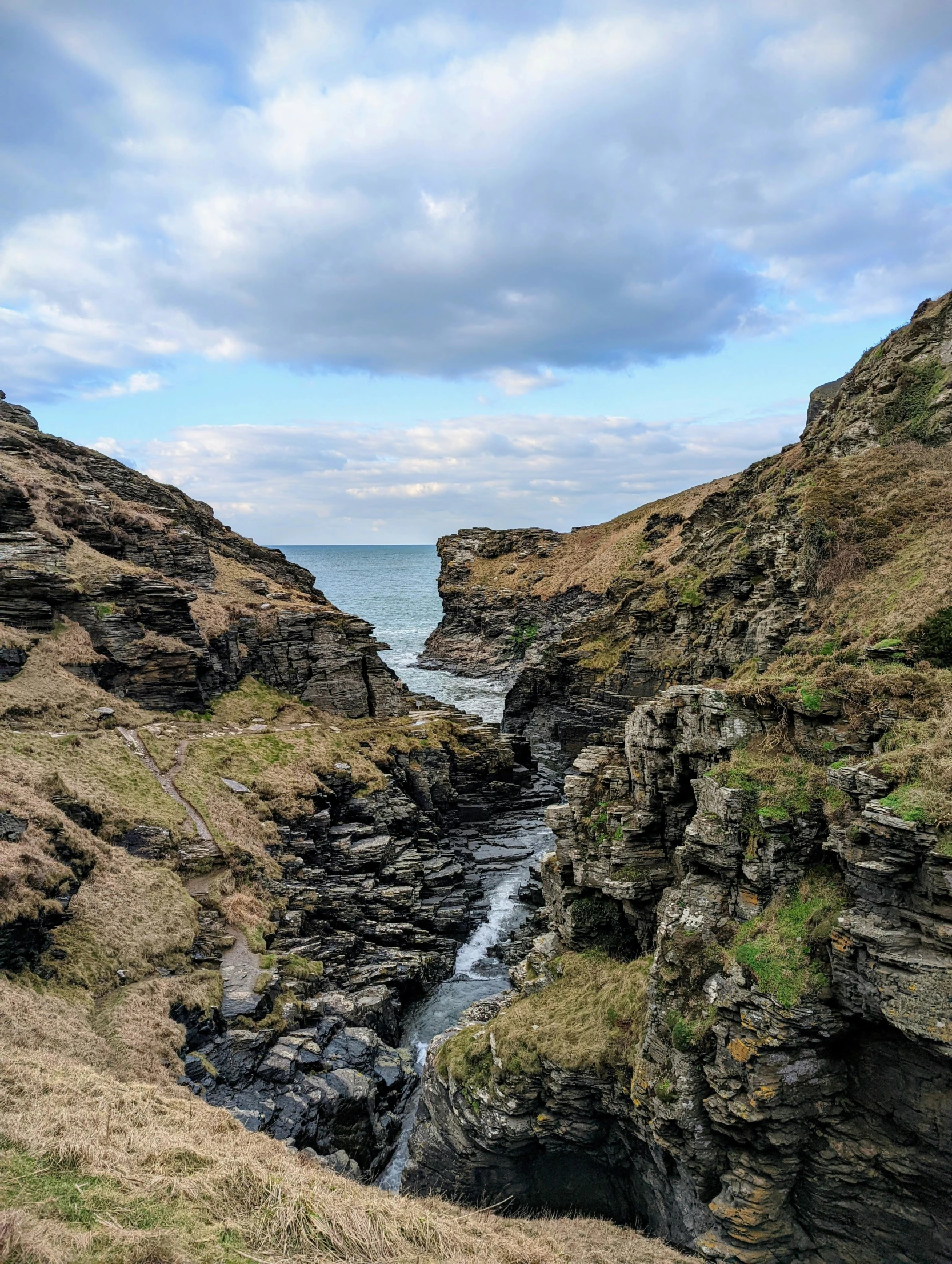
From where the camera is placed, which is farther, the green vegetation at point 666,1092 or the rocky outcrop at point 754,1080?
the green vegetation at point 666,1092

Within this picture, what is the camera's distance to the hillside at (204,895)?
1101 cm

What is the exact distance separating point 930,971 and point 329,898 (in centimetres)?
2887

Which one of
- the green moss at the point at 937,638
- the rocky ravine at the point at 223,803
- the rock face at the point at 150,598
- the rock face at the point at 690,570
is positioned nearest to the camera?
the green moss at the point at 937,638

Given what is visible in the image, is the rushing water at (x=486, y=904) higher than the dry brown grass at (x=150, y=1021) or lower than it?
lower

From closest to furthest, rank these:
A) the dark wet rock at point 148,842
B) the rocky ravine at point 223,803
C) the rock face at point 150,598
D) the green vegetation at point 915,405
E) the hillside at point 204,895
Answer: the hillside at point 204,895
the rocky ravine at point 223,803
the green vegetation at point 915,405
the dark wet rock at point 148,842
the rock face at point 150,598

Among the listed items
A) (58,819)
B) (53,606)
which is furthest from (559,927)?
(53,606)

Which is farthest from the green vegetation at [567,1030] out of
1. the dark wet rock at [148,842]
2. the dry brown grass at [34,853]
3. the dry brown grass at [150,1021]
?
the dark wet rock at [148,842]

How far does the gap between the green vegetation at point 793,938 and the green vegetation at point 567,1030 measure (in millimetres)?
4665

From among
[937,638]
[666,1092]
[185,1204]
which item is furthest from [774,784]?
[185,1204]

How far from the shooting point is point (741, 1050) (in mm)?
13664

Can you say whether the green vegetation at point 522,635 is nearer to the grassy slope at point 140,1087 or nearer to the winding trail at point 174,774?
the grassy slope at point 140,1087

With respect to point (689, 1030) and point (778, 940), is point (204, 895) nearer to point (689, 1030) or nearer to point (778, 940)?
point (689, 1030)

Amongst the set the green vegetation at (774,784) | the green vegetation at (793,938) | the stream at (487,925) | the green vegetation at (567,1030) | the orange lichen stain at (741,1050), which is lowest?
the stream at (487,925)

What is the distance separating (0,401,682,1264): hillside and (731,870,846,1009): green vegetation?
6804 mm
